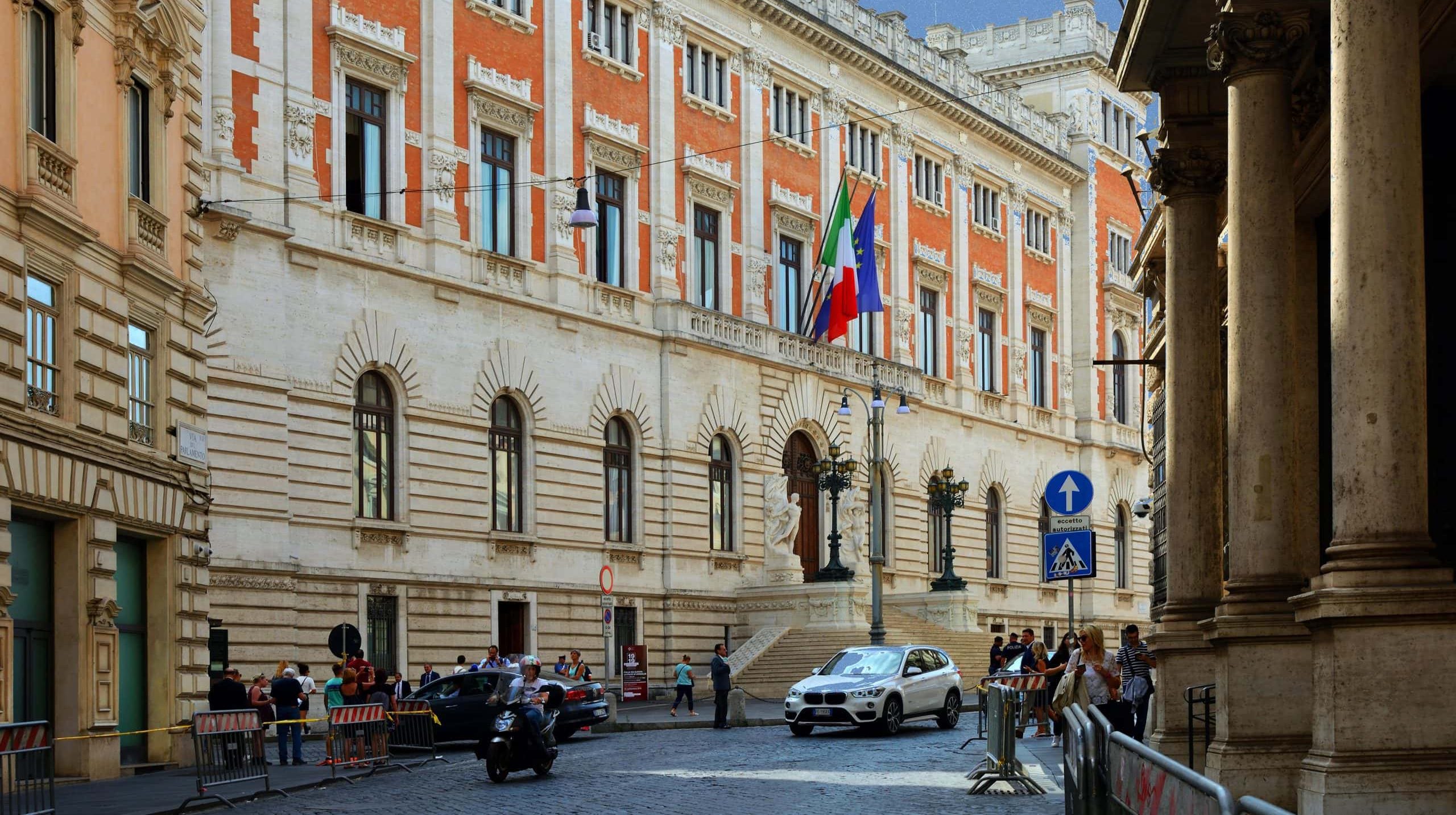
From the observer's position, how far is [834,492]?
4784cm

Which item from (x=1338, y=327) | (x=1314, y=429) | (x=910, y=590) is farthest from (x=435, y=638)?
(x=1338, y=327)

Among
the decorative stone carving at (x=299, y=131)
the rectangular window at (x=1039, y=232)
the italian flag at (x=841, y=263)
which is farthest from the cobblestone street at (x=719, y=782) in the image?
the rectangular window at (x=1039, y=232)

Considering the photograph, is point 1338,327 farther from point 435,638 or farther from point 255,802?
point 435,638

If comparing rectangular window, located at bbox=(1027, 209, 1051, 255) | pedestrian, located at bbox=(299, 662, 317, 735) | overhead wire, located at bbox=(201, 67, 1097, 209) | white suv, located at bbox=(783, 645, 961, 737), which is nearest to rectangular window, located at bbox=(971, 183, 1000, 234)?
rectangular window, located at bbox=(1027, 209, 1051, 255)

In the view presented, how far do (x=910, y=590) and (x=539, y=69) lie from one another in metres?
20.2

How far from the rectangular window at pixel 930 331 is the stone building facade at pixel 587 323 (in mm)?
140

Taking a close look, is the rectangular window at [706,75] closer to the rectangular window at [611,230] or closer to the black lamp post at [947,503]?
the rectangular window at [611,230]

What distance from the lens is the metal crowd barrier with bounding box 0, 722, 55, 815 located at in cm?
1523

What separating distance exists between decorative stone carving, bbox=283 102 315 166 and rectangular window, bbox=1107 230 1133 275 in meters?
40.9

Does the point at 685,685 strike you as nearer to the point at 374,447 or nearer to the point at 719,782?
the point at 374,447

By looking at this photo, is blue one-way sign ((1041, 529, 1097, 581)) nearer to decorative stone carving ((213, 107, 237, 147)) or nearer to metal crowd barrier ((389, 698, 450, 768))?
metal crowd barrier ((389, 698, 450, 768))

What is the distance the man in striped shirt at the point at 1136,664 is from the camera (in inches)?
936

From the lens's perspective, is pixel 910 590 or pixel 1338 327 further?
pixel 910 590

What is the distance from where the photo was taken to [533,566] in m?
42.6
